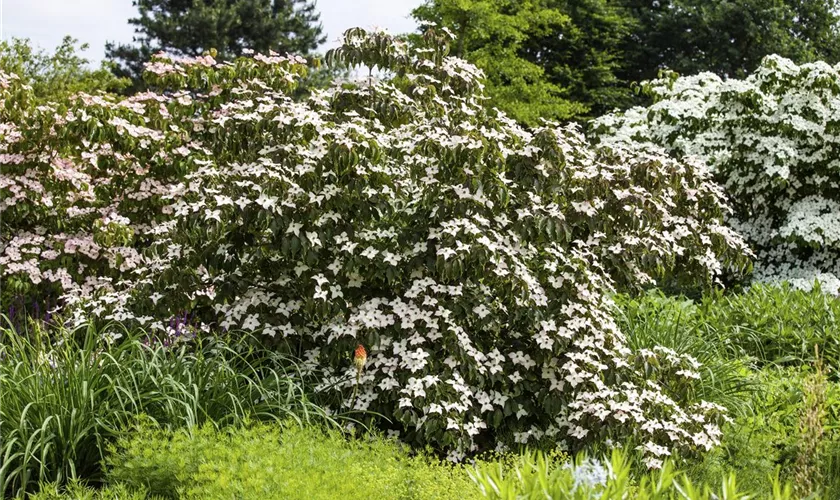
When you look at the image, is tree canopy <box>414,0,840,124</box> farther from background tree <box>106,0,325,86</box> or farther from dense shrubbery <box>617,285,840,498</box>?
dense shrubbery <box>617,285,840,498</box>

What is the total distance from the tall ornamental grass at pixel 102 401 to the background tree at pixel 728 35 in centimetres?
2059

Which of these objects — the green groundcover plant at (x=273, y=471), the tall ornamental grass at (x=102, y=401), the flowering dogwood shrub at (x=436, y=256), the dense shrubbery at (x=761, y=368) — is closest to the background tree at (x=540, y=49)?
the dense shrubbery at (x=761, y=368)

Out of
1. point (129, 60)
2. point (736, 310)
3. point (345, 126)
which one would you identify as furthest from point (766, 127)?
point (129, 60)

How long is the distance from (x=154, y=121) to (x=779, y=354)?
5476 mm

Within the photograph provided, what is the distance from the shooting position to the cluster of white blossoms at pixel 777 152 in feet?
31.2

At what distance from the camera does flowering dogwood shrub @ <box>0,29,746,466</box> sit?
14.3 ft

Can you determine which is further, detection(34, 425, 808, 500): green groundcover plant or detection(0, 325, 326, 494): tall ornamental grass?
detection(0, 325, 326, 494): tall ornamental grass

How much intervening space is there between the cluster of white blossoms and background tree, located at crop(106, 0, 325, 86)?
1528 cm

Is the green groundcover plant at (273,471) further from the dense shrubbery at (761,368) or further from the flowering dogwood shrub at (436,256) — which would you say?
the dense shrubbery at (761,368)

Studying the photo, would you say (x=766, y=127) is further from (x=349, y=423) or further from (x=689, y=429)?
(x=349, y=423)

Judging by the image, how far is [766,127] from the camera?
9.68m

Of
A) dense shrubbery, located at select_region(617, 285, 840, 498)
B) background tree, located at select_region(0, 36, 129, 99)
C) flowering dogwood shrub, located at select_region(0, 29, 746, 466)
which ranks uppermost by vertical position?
background tree, located at select_region(0, 36, 129, 99)

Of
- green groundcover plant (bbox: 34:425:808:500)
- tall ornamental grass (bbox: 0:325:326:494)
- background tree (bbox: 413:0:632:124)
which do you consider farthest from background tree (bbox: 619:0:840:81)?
green groundcover plant (bbox: 34:425:808:500)

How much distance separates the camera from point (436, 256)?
4488mm
